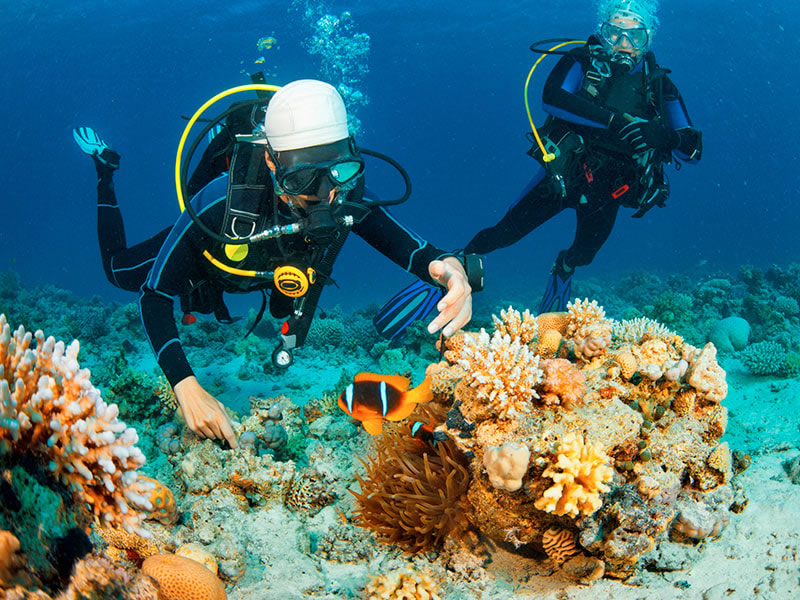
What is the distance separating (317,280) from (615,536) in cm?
288

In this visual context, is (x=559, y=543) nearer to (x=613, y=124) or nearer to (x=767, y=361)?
(x=767, y=361)

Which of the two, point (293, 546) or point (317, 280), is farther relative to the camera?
point (317, 280)

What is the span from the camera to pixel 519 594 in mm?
2635

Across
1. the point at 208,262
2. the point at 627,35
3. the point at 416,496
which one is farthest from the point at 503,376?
the point at 627,35

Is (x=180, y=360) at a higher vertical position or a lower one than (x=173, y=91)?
higher

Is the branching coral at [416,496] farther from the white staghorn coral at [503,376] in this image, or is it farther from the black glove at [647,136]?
the black glove at [647,136]

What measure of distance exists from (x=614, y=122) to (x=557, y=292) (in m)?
2.96

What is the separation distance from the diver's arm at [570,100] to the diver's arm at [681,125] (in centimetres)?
124

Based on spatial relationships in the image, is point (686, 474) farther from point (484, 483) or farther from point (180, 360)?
point (180, 360)

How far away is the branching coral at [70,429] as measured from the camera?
1698 mm

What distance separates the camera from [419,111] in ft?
255

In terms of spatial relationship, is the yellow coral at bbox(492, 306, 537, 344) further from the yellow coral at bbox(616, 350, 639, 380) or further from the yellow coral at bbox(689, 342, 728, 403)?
the yellow coral at bbox(689, 342, 728, 403)

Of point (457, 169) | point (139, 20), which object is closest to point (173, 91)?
point (139, 20)

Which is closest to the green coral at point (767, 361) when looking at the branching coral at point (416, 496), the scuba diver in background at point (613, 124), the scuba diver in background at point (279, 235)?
the scuba diver in background at point (613, 124)
